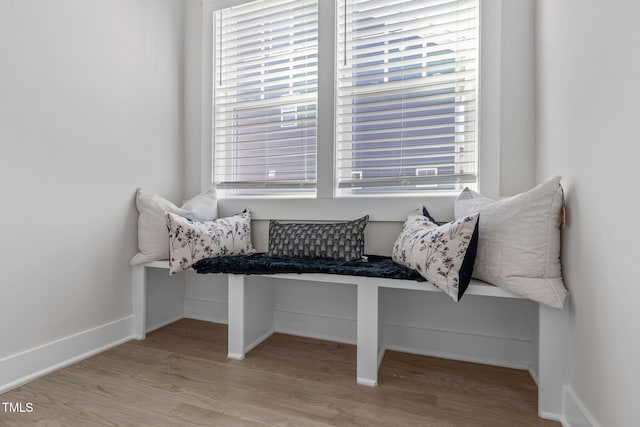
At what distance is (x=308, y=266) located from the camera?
1.64m

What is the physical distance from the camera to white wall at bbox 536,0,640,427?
873 mm

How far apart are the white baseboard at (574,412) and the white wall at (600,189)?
2 cm

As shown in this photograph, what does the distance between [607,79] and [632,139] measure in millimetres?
246

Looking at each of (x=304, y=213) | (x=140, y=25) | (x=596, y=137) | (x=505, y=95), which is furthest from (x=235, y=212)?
(x=596, y=137)

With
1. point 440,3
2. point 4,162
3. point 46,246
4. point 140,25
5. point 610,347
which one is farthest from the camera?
point 140,25

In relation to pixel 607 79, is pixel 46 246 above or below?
below

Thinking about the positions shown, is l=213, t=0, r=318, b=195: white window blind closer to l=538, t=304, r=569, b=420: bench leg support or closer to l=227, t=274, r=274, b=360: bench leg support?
l=227, t=274, r=274, b=360: bench leg support

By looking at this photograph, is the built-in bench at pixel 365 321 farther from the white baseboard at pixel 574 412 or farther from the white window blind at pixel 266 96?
the white window blind at pixel 266 96

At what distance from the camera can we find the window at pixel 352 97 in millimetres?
1846

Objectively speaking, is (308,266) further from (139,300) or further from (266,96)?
(266,96)

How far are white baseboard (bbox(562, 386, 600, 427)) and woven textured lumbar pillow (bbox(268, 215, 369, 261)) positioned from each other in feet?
3.31

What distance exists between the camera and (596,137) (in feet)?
3.46

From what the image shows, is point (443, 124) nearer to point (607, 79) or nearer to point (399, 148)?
point (399, 148)

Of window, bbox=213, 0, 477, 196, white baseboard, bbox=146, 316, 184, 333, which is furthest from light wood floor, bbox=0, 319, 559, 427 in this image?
window, bbox=213, 0, 477, 196
